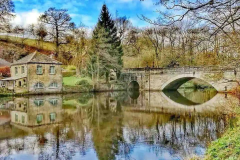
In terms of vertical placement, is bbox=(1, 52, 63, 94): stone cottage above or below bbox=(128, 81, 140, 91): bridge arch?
above

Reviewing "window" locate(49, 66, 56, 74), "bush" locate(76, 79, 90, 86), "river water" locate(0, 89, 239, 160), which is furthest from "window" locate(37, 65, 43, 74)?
"river water" locate(0, 89, 239, 160)

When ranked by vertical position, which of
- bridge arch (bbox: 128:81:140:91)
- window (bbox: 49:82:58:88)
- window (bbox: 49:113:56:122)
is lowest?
window (bbox: 49:113:56:122)

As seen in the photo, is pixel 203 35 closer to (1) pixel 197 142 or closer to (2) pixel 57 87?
(1) pixel 197 142

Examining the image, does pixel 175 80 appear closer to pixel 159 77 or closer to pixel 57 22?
pixel 159 77

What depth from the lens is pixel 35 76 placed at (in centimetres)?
2898

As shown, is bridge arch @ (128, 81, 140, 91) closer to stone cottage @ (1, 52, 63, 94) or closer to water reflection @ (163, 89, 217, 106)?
water reflection @ (163, 89, 217, 106)

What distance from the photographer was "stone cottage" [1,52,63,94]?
2838 centimetres

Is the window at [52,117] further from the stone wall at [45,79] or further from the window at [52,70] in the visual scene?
the window at [52,70]

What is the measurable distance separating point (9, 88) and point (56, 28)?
17.6m

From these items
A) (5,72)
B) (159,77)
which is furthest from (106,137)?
(5,72)

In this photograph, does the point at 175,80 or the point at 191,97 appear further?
the point at 175,80

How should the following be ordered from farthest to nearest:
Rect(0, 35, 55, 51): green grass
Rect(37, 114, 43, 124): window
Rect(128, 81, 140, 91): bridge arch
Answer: Rect(0, 35, 55, 51): green grass → Rect(128, 81, 140, 91): bridge arch → Rect(37, 114, 43, 124): window

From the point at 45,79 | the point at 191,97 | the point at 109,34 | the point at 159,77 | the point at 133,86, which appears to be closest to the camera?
the point at 191,97

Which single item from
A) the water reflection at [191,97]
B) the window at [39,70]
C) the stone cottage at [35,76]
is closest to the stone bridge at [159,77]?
the water reflection at [191,97]
